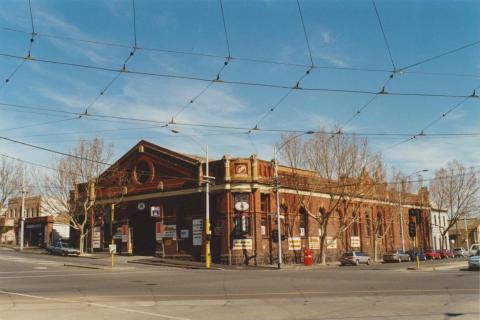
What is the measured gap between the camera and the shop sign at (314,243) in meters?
51.5

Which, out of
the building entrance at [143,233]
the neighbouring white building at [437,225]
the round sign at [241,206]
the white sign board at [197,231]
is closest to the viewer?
the round sign at [241,206]

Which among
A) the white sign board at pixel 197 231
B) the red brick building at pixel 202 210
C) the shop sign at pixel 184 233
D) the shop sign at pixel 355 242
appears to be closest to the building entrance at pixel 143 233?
the red brick building at pixel 202 210

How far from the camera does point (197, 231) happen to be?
46062 mm

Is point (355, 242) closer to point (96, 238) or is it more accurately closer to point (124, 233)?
point (124, 233)

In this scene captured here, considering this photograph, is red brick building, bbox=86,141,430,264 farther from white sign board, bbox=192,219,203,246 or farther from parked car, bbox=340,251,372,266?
parked car, bbox=340,251,372,266

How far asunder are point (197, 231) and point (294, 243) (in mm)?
9571

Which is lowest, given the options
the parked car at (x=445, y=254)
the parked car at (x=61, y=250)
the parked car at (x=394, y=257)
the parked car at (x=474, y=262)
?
the parked car at (x=445, y=254)

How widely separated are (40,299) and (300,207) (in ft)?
120

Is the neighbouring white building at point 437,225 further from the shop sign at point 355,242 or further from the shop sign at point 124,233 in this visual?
the shop sign at point 124,233

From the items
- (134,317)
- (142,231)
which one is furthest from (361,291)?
(142,231)

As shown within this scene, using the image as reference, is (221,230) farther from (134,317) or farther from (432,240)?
(432,240)

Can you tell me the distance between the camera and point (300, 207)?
51156mm

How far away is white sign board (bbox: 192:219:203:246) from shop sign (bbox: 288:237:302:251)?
8590mm


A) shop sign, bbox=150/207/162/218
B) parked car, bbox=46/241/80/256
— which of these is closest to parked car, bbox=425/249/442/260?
shop sign, bbox=150/207/162/218
